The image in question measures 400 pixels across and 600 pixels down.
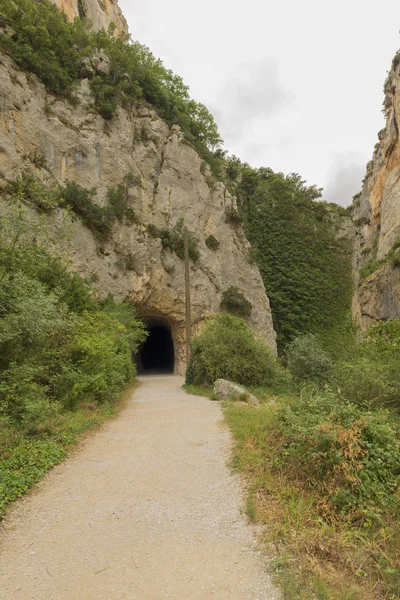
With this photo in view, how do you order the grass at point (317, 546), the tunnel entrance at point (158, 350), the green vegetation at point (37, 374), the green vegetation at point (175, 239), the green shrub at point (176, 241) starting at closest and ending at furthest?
the grass at point (317, 546)
the green vegetation at point (37, 374)
the green vegetation at point (175, 239)
the green shrub at point (176, 241)
the tunnel entrance at point (158, 350)

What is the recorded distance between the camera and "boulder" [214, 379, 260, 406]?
1037 cm

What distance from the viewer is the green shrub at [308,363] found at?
40.5 feet

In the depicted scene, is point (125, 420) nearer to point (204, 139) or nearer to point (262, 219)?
point (262, 219)

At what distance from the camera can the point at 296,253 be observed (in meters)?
29.8

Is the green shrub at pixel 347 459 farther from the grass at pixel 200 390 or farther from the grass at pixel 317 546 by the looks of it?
the grass at pixel 200 390

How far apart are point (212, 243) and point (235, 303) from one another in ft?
17.4

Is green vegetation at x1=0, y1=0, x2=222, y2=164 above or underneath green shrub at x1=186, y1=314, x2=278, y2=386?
above

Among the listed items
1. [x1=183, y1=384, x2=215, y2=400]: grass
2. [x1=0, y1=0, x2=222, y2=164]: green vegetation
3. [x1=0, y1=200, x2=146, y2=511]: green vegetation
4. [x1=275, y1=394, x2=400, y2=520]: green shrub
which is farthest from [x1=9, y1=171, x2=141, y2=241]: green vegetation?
[x1=275, y1=394, x2=400, y2=520]: green shrub

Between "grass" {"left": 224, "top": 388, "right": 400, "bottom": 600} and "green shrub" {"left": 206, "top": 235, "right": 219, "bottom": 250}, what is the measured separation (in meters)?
22.5

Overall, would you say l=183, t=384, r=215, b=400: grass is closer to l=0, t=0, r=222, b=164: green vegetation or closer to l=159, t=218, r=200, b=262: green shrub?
l=159, t=218, r=200, b=262: green shrub

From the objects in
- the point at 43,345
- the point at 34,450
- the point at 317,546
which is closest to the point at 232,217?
the point at 43,345

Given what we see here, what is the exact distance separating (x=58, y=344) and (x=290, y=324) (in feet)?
74.0

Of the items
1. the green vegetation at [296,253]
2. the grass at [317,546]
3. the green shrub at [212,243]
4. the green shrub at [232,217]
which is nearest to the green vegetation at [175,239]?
the green shrub at [212,243]

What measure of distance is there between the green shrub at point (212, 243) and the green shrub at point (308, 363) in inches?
565
